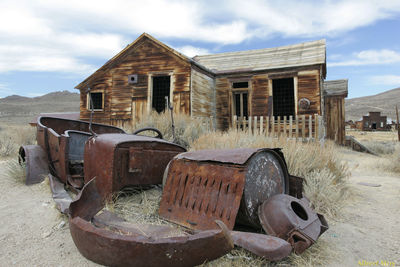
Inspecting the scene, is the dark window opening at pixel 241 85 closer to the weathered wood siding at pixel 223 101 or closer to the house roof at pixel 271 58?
the weathered wood siding at pixel 223 101

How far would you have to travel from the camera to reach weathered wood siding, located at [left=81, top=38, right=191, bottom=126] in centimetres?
1119

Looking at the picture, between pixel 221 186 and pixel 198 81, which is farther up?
pixel 198 81

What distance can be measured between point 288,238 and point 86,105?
13.0m

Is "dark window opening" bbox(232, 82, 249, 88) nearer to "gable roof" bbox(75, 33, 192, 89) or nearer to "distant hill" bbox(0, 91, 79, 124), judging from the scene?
"gable roof" bbox(75, 33, 192, 89)

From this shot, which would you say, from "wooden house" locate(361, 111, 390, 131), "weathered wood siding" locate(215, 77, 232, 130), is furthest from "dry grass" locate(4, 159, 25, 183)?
"wooden house" locate(361, 111, 390, 131)

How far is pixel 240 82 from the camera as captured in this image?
12.9 m

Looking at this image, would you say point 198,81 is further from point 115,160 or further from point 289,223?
point 289,223

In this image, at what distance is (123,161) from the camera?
2.87 metres

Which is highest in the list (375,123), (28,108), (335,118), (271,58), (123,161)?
(28,108)

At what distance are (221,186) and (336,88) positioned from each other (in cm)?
1499

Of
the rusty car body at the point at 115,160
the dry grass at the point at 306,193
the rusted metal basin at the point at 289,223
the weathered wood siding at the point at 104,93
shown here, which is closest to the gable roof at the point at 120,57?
the weathered wood siding at the point at 104,93

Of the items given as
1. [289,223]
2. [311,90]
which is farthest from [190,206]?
[311,90]

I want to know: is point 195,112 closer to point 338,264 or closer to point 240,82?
point 240,82

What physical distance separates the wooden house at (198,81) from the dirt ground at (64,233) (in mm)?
7753
